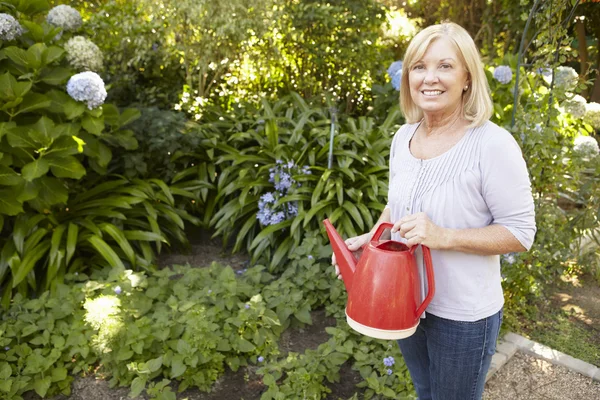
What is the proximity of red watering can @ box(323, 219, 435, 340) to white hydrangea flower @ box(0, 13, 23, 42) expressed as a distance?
2.45 metres

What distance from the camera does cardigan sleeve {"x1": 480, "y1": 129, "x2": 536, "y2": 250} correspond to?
4.16 feet

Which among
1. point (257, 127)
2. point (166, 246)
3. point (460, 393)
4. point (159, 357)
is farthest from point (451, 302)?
point (257, 127)

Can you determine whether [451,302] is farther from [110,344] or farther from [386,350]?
[110,344]

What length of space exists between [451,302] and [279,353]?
1374mm

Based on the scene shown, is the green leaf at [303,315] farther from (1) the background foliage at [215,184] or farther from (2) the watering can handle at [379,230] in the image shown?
(2) the watering can handle at [379,230]

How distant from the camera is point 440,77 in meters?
1.33

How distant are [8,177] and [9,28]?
78 cm

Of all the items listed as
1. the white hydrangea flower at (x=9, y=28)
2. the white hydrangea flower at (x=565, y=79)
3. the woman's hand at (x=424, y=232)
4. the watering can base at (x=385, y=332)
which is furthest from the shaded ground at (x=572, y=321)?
the white hydrangea flower at (x=9, y=28)

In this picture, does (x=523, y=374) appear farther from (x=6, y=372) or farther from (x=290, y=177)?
(x=6, y=372)

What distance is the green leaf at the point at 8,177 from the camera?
2.85 metres

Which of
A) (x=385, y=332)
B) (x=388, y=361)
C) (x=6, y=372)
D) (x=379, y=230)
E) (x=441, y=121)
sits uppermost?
(x=441, y=121)

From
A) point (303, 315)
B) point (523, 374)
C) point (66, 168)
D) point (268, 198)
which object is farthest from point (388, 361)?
point (66, 168)

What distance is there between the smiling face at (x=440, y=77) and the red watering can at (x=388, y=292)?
0.34 m

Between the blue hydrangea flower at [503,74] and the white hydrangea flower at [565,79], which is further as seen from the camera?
the blue hydrangea flower at [503,74]
